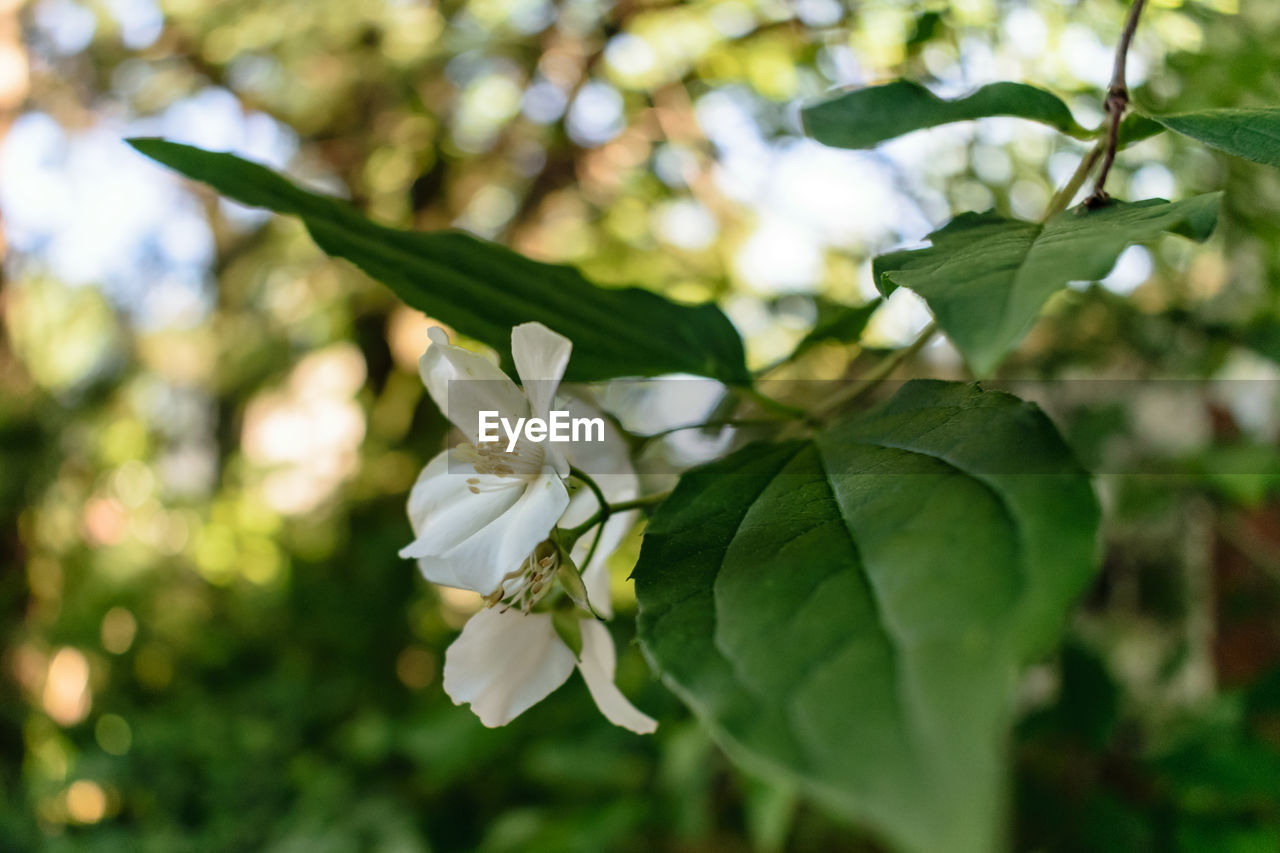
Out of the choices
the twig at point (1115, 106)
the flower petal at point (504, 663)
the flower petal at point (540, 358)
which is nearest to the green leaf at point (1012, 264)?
the twig at point (1115, 106)

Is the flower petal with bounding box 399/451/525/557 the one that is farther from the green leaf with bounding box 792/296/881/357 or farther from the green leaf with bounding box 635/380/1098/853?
the green leaf with bounding box 792/296/881/357

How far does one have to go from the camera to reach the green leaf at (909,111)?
389 millimetres

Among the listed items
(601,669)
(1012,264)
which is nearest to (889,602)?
(1012,264)

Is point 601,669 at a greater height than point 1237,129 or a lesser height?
lesser

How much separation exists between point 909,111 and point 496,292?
0.22m

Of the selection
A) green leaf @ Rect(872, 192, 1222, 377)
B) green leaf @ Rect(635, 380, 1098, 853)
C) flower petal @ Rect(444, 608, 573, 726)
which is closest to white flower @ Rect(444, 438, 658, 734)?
flower petal @ Rect(444, 608, 573, 726)

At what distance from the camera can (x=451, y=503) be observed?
0.43m

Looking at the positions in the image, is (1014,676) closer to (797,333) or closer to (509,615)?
(509,615)

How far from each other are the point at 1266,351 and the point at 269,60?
6.95 ft

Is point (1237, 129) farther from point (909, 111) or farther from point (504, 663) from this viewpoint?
point (504, 663)

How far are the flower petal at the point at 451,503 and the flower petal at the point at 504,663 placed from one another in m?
0.04

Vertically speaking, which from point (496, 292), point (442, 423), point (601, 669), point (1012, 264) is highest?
point (1012, 264)

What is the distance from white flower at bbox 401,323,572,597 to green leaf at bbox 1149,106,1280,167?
261mm

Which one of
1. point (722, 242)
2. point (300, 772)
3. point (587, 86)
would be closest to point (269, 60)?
point (587, 86)
